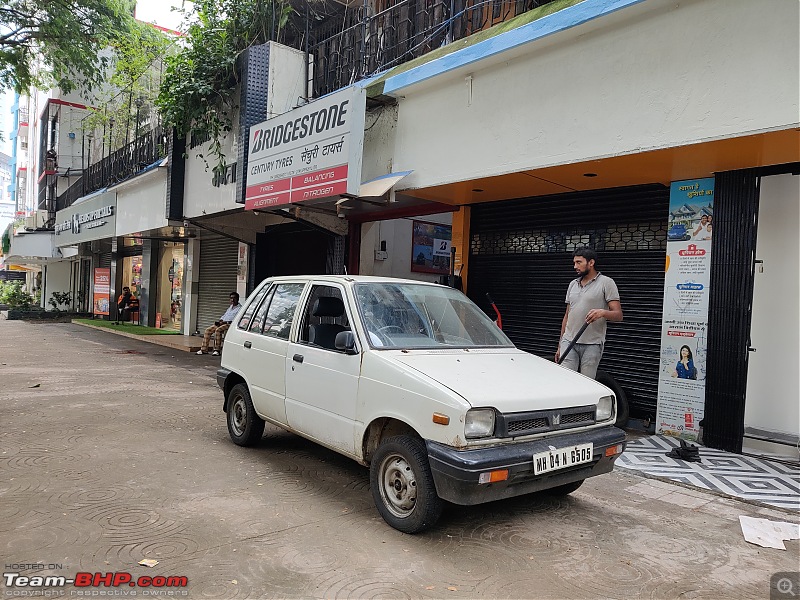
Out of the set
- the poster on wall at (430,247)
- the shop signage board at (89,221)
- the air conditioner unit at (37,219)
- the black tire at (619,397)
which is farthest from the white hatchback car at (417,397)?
the air conditioner unit at (37,219)

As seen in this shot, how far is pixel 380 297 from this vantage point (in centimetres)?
468

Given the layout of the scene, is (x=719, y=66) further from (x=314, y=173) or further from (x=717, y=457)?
(x=314, y=173)

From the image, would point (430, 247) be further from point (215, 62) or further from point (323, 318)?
point (323, 318)

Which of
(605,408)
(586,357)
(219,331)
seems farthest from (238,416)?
(219,331)

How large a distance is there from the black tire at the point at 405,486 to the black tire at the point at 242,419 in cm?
195

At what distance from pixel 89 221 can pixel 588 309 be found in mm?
19330

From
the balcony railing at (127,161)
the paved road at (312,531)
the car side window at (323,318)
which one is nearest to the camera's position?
the paved road at (312,531)

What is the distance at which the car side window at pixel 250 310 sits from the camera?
5.66 m

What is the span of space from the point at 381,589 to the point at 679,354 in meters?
4.75

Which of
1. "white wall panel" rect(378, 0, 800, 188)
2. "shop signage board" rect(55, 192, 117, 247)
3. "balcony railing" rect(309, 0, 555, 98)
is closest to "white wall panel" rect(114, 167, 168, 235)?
"shop signage board" rect(55, 192, 117, 247)

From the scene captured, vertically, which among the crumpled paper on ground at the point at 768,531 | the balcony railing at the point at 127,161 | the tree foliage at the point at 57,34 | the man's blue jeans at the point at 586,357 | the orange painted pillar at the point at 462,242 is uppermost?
the tree foliage at the point at 57,34

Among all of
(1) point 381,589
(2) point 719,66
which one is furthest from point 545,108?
(1) point 381,589

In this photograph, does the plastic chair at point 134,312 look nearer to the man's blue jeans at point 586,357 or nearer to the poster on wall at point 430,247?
the poster on wall at point 430,247

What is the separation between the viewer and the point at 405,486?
12.2 feet
